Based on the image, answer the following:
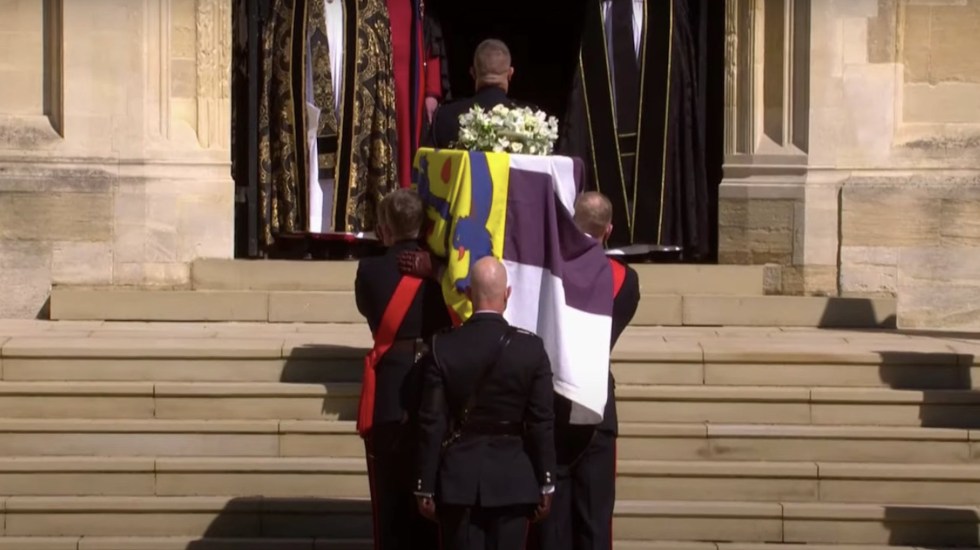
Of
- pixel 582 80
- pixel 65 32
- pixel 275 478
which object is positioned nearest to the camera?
pixel 275 478

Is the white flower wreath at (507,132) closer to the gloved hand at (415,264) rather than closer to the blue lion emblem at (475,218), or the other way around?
the blue lion emblem at (475,218)

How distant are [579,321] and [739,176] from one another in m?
5.17

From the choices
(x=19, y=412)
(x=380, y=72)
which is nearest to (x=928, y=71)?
(x=380, y=72)

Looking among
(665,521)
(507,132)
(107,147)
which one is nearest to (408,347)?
(507,132)

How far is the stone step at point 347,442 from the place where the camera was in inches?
392

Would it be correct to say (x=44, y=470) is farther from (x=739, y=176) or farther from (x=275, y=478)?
(x=739, y=176)

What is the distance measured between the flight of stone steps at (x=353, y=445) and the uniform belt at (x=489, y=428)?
2.16 m

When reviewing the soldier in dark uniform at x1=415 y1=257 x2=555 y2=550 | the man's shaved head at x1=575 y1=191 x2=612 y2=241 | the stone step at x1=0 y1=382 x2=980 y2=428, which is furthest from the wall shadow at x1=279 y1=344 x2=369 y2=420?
the soldier in dark uniform at x1=415 y1=257 x2=555 y2=550

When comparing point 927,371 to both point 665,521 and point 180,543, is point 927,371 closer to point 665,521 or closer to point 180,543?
point 665,521

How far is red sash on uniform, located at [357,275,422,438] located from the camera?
26.4ft

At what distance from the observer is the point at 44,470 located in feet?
32.0

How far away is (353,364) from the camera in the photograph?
34.5 feet

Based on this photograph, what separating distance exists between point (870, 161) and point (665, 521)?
4.10 m

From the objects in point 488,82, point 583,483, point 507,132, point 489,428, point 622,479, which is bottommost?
point 622,479
